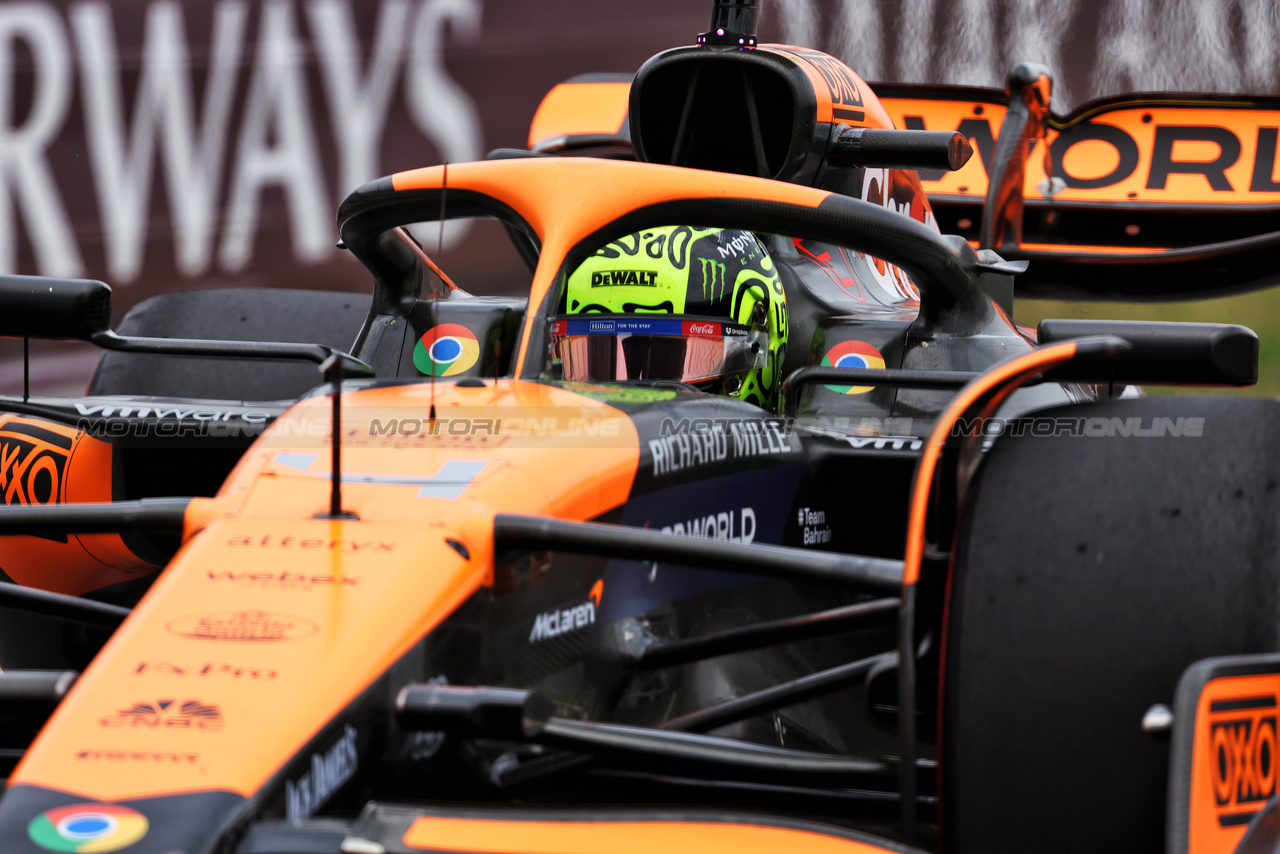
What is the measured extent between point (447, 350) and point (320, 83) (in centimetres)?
545

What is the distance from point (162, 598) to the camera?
→ 1441 millimetres

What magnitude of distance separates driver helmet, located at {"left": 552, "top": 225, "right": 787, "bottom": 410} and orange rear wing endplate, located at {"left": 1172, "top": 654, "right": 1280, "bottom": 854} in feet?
3.71

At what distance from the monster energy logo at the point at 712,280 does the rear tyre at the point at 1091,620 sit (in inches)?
43.8

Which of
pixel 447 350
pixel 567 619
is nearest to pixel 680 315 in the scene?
pixel 447 350

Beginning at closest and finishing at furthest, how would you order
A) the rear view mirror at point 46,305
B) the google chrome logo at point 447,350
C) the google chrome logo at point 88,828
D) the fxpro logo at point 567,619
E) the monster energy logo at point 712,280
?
the google chrome logo at point 88,828
the fxpro logo at point 567,619
the rear view mirror at point 46,305
the google chrome logo at point 447,350
the monster energy logo at point 712,280

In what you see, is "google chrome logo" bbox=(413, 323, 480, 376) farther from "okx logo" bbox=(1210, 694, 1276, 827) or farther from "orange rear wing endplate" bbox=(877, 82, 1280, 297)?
"orange rear wing endplate" bbox=(877, 82, 1280, 297)

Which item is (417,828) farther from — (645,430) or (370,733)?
(645,430)

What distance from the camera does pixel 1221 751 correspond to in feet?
4.69

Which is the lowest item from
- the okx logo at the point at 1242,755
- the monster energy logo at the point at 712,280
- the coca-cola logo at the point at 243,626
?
the okx logo at the point at 1242,755

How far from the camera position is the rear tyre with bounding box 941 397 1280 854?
4.69ft

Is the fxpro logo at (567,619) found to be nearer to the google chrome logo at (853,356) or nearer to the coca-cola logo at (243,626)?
the coca-cola logo at (243,626)

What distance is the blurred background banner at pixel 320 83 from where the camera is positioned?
7117 mm

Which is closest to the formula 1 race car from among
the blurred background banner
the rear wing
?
the rear wing

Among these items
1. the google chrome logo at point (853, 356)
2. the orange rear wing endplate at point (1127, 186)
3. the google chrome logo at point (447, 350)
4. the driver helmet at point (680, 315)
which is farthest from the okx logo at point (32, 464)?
→ the orange rear wing endplate at point (1127, 186)
